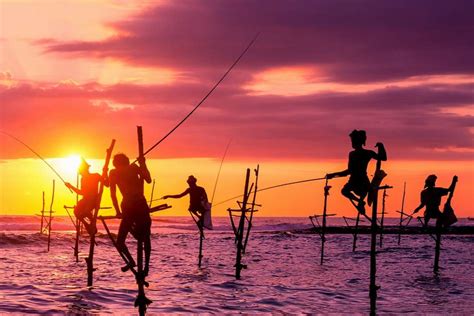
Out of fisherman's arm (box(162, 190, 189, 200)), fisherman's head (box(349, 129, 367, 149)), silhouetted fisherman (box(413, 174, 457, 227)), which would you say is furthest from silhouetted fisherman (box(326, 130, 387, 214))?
silhouetted fisherman (box(413, 174, 457, 227))

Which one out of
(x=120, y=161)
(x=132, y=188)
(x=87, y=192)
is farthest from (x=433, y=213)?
(x=120, y=161)

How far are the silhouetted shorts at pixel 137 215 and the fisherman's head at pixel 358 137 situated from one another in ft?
16.5

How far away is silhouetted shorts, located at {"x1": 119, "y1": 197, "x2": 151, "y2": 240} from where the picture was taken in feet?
46.0

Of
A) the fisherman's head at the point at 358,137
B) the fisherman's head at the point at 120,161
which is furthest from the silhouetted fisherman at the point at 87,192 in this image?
the fisherman's head at the point at 358,137

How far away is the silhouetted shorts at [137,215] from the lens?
14.0 metres

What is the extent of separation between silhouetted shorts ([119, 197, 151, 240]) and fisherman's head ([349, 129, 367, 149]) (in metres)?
5.04

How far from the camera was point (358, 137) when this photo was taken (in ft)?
53.3

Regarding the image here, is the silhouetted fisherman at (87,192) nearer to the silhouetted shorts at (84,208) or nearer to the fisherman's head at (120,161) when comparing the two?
the silhouetted shorts at (84,208)

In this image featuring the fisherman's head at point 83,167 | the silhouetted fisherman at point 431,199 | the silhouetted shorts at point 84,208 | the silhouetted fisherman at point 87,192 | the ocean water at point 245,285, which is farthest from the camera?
the silhouetted fisherman at point 431,199

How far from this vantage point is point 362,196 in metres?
16.5

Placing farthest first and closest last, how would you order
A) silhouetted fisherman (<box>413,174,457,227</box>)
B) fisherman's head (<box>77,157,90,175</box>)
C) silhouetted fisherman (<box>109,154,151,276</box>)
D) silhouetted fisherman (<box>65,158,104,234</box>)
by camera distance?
silhouetted fisherman (<box>413,174,457,227</box>), fisherman's head (<box>77,157,90,175</box>), silhouetted fisherman (<box>65,158,104,234</box>), silhouetted fisherman (<box>109,154,151,276</box>)

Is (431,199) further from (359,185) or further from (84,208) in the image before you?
(84,208)

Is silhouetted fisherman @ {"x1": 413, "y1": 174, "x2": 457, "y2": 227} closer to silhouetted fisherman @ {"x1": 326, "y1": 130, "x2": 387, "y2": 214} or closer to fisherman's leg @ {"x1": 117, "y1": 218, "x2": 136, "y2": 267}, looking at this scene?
silhouetted fisherman @ {"x1": 326, "y1": 130, "x2": 387, "y2": 214}

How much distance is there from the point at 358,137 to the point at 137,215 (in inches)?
211
